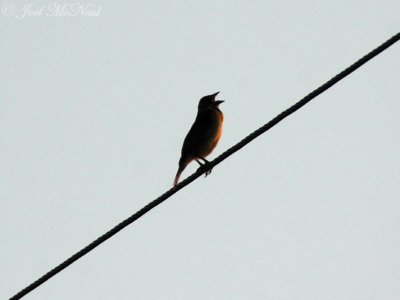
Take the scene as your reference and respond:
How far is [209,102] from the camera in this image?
9.97 metres

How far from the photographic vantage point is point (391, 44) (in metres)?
4.68

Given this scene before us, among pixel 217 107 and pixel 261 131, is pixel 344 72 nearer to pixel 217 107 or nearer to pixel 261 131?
pixel 261 131

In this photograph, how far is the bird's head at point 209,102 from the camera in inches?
390

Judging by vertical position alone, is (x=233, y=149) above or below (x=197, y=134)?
below

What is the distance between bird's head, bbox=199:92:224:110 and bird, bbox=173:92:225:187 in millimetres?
341

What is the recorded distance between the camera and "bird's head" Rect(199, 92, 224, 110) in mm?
9906

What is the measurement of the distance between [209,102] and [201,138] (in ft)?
3.36

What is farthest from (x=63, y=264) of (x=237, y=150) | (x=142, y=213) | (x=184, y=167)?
(x=184, y=167)

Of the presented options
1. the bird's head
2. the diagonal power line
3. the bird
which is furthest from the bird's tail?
the diagonal power line

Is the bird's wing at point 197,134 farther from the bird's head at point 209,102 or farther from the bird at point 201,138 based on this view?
the bird's head at point 209,102

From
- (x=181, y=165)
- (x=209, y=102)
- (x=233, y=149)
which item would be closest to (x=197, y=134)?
(x=181, y=165)

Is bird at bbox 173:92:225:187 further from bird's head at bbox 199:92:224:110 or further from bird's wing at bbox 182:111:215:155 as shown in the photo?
bird's head at bbox 199:92:224:110

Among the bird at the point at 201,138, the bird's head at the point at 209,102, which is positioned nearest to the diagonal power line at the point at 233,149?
the bird at the point at 201,138

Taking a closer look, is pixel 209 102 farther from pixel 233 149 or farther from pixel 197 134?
pixel 233 149
